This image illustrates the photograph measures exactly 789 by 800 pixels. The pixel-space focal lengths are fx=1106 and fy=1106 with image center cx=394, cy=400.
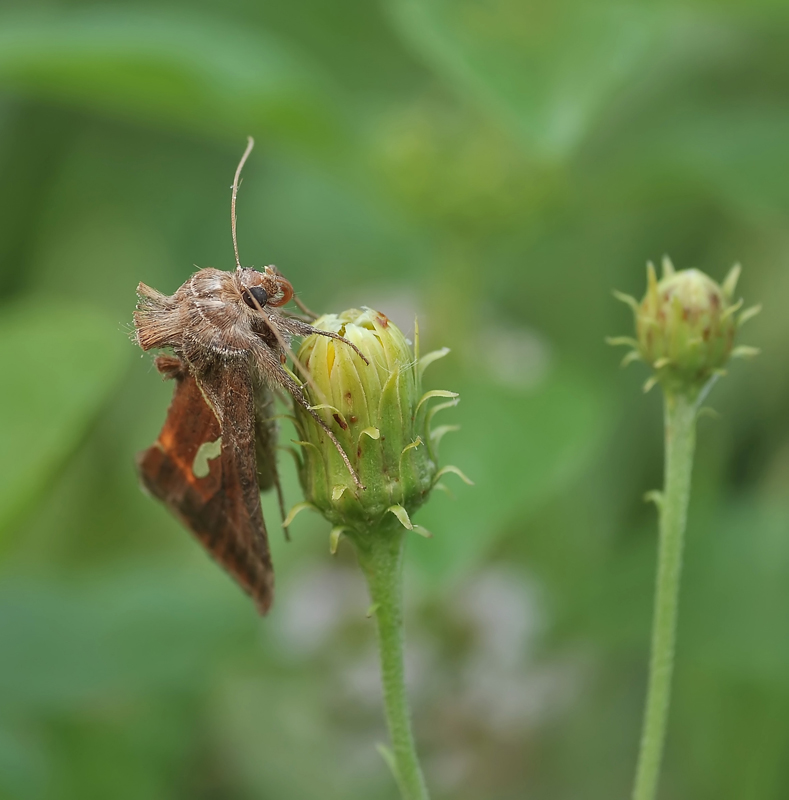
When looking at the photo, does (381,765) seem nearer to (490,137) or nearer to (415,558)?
(415,558)

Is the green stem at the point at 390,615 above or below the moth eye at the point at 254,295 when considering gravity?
below

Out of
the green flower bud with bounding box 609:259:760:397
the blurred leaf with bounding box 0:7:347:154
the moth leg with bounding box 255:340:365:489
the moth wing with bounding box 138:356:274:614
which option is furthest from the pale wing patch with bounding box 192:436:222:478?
the blurred leaf with bounding box 0:7:347:154

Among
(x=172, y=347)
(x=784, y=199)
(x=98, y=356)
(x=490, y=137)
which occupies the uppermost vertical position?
(x=490, y=137)

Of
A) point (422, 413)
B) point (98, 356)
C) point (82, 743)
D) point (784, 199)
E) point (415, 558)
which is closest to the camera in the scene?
point (422, 413)

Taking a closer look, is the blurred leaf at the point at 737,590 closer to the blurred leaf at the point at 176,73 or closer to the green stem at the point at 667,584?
the green stem at the point at 667,584

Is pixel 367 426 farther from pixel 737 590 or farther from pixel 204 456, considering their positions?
pixel 737 590

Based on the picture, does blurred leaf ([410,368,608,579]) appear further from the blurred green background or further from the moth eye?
the moth eye

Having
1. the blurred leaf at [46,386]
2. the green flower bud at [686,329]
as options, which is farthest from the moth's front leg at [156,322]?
the green flower bud at [686,329]

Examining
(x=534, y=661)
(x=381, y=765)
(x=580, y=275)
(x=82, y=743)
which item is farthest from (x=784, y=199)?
(x=82, y=743)
